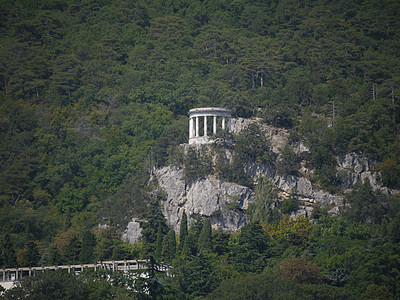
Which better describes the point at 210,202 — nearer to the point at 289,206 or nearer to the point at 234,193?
the point at 234,193

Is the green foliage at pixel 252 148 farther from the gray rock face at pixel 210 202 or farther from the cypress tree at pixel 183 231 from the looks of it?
the cypress tree at pixel 183 231

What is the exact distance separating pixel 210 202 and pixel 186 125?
1159 centimetres

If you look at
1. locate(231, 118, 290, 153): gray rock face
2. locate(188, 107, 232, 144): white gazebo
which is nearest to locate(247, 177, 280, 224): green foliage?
locate(231, 118, 290, 153): gray rock face

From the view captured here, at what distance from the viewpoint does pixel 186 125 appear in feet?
300

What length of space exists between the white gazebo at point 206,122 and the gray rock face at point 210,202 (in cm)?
423

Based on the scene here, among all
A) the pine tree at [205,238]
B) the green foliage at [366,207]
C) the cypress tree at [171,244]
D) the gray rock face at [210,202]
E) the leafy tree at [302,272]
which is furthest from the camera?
the gray rock face at [210,202]

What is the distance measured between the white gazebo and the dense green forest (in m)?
2.31

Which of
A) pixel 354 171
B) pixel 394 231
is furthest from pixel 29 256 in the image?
pixel 354 171

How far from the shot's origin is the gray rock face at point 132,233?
81938mm

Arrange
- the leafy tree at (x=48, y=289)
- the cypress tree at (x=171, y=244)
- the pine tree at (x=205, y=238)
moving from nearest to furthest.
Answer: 1. the leafy tree at (x=48, y=289)
2. the cypress tree at (x=171, y=244)
3. the pine tree at (x=205, y=238)

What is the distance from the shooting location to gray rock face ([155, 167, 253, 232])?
268ft

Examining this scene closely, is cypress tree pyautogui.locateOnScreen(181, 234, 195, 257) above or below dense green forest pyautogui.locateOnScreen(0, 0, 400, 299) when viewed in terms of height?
below

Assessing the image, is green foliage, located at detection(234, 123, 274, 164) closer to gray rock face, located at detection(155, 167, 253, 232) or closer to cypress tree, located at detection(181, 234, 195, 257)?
gray rock face, located at detection(155, 167, 253, 232)

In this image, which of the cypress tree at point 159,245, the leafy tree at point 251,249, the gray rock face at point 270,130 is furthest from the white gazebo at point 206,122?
the leafy tree at point 251,249
